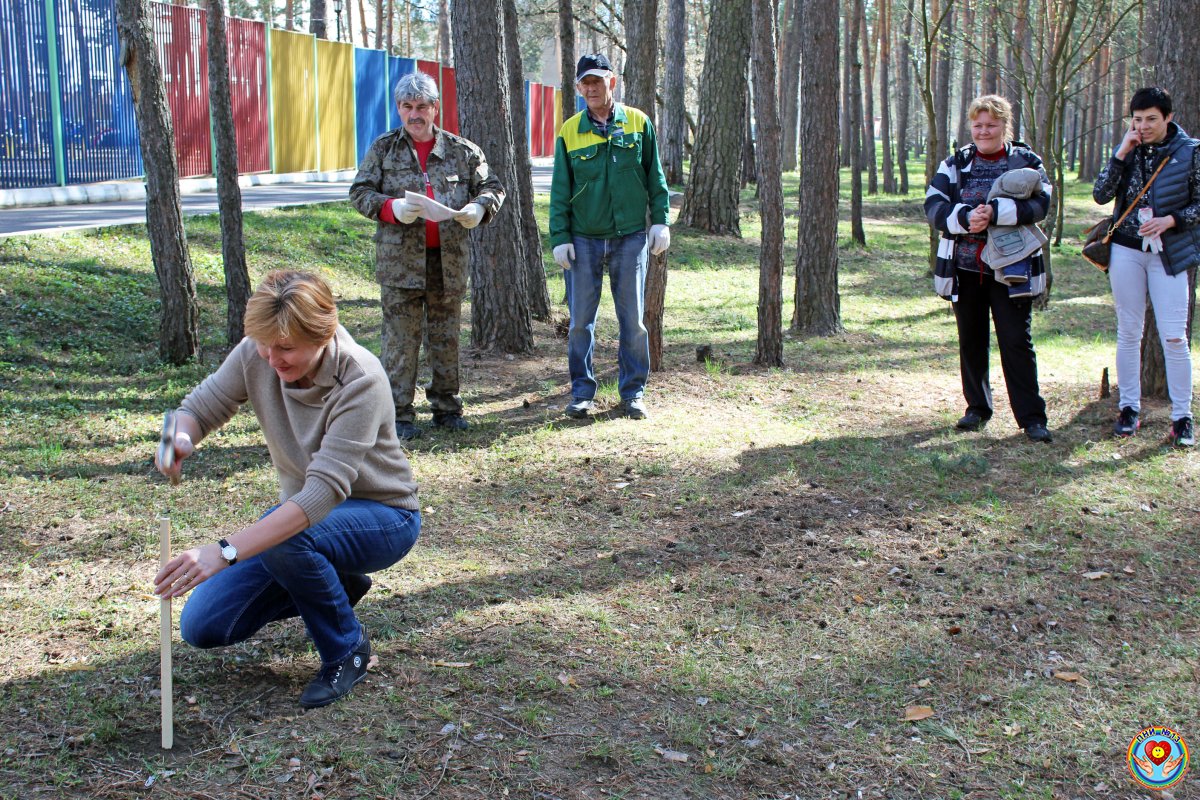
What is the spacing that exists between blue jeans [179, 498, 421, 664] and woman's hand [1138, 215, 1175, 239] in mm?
4904

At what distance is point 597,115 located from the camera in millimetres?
6863

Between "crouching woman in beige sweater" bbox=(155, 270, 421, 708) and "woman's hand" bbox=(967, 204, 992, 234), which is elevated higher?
"woman's hand" bbox=(967, 204, 992, 234)

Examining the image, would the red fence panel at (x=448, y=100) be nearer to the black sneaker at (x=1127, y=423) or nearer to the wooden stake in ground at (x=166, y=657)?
the black sneaker at (x=1127, y=423)

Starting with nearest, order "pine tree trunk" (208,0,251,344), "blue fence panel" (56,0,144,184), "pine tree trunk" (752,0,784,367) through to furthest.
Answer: "pine tree trunk" (752,0,784,367) < "pine tree trunk" (208,0,251,344) < "blue fence panel" (56,0,144,184)

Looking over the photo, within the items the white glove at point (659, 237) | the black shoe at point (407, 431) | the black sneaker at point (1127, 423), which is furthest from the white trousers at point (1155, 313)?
the black shoe at point (407, 431)

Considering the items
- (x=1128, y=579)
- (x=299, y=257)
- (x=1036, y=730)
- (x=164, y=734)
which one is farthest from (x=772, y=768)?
(x=299, y=257)

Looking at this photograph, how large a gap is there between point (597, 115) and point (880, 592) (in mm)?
3579

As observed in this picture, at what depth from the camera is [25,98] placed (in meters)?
14.4

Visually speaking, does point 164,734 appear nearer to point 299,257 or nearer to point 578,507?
point 578,507

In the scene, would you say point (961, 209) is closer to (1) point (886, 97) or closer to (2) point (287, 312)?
(2) point (287, 312)

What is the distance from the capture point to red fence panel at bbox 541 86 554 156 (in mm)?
39522

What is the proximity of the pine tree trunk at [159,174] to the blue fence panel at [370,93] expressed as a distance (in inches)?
681

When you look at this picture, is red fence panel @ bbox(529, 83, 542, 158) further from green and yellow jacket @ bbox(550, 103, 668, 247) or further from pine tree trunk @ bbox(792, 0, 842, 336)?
green and yellow jacket @ bbox(550, 103, 668, 247)

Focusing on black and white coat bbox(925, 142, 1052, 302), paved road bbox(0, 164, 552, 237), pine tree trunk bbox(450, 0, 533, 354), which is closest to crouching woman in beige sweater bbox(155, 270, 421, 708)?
black and white coat bbox(925, 142, 1052, 302)
